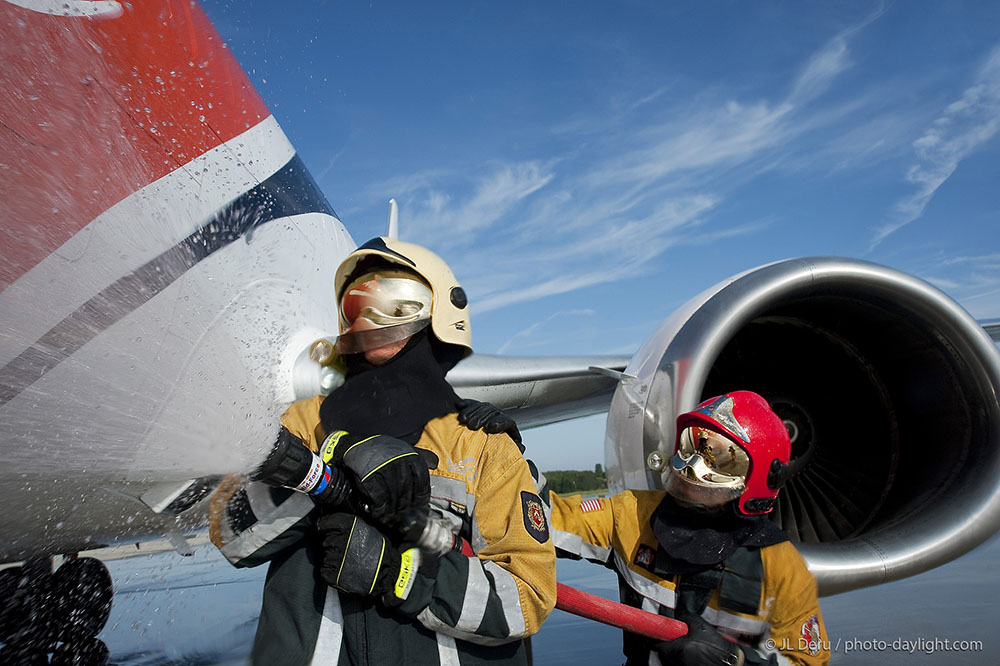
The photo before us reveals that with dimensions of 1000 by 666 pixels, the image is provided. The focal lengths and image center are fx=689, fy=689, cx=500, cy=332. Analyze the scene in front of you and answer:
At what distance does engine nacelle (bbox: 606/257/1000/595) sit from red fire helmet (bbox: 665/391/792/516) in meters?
0.67

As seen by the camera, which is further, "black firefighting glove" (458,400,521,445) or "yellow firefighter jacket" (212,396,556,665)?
"black firefighting glove" (458,400,521,445)

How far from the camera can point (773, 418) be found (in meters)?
2.21

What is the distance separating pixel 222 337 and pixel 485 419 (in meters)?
0.62

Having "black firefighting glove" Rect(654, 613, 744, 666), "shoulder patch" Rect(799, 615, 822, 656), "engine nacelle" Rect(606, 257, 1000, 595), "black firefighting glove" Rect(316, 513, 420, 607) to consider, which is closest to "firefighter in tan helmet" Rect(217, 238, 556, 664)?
"black firefighting glove" Rect(316, 513, 420, 607)

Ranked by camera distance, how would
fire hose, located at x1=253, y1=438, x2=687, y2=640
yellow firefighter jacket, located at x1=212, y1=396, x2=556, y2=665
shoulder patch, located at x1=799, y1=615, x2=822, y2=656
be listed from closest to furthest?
fire hose, located at x1=253, y1=438, x2=687, y2=640
yellow firefighter jacket, located at x1=212, y1=396, x2=556, y2=665
shoulder patch, located at x1=799, y1=615, x2=822, y2=656

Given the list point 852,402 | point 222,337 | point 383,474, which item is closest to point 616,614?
point 383,474

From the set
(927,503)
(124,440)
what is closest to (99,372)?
(124,440)

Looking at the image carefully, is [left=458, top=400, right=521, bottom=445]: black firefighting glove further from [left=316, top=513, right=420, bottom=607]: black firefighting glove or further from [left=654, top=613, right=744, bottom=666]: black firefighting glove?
[left=654, top=613, right=744, bottom=666]: black firefighting glove

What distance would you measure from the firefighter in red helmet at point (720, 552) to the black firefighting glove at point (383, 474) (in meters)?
1.05

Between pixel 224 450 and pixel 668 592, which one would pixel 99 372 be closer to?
pixel 224 450

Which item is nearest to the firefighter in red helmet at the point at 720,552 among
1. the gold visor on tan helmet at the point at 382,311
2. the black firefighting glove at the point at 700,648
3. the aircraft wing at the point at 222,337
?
the black firefighting glove at the point at 700,648

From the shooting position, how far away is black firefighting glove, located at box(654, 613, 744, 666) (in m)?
1.89

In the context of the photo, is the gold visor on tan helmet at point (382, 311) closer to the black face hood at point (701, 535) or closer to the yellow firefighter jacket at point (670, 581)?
the yellow firefighter jacket at point (670, 581)

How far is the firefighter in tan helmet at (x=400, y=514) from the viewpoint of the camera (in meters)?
1.25
